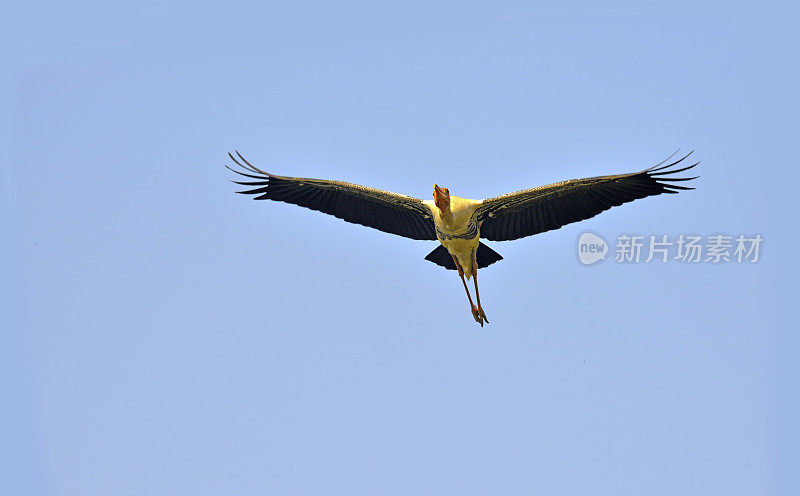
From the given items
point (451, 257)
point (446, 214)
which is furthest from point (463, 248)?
point (446, 214)

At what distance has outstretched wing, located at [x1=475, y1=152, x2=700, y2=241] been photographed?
1250 centimetres

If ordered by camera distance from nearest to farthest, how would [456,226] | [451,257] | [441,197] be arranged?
[441,197] < [456,226] < [451,257]

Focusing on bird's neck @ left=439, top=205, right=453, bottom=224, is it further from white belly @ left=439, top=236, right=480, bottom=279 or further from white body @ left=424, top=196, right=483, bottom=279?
white belly @ left=439, top=236, right=480, bottom=279

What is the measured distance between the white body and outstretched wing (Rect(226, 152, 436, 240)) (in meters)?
0.33

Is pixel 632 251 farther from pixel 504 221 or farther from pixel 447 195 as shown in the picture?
pixel 447 195

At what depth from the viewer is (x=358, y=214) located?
1360 cm

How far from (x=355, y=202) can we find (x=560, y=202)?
2466 millimetres

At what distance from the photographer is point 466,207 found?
1288 centimetres

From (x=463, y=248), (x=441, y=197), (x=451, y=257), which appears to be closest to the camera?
(x=441, y=197)

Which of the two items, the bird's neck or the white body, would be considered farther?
the white body

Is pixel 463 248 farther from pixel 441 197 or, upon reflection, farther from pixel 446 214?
pixel 441 197

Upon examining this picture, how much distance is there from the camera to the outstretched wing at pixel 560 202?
12.5 meters

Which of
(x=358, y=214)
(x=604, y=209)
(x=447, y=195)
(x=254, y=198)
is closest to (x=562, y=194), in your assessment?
(x=604, y=209)

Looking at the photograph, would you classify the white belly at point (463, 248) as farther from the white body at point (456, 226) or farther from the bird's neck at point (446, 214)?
the bird's neck at point (446, 214)
